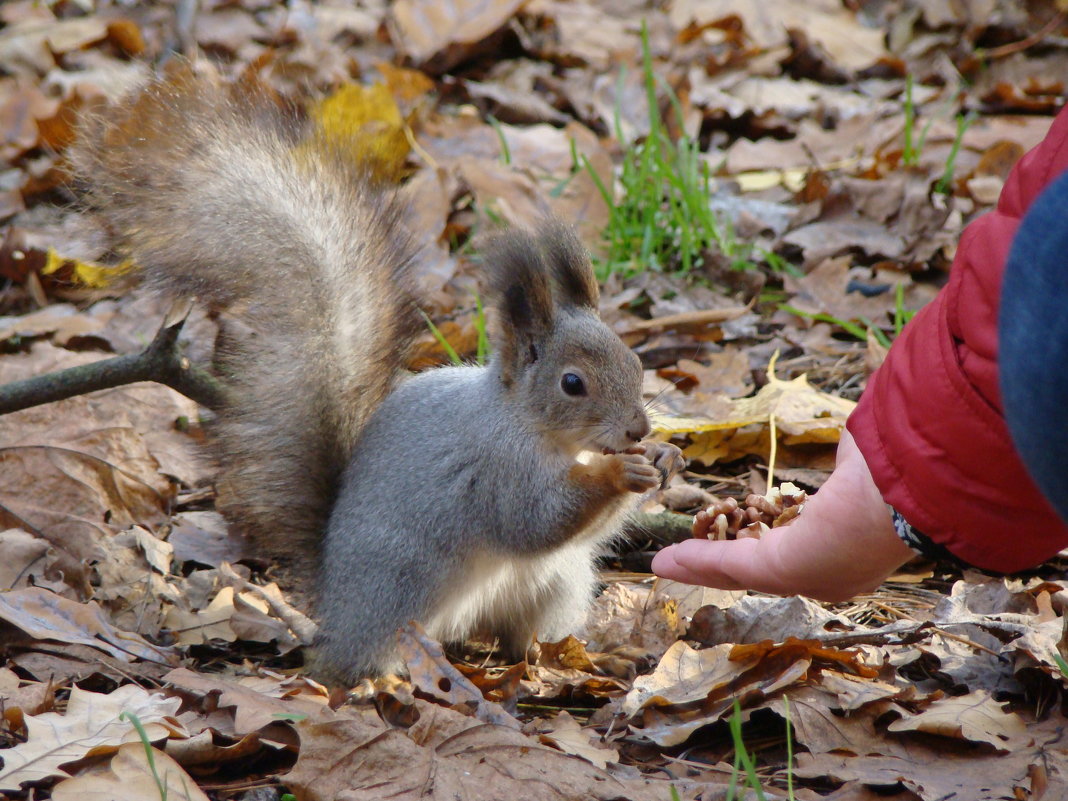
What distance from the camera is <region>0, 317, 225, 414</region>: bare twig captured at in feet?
7.49

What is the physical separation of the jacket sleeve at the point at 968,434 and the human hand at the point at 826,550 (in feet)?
0.38

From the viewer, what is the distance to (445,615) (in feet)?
6.64

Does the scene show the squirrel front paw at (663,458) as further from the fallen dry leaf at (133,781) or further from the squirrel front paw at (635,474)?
the fallen dry leaf at (133,781)

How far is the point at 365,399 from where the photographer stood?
85.4 inches

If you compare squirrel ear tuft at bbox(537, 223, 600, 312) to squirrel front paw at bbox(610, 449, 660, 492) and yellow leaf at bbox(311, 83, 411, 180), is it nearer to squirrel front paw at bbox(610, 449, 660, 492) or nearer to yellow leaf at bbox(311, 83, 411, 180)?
squirrel front paw at bbox(610, 449, 660, 492)

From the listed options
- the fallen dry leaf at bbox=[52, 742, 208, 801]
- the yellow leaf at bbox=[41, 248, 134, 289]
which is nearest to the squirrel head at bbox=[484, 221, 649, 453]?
the fallen dry leaf at bbox=[52, 742, 208, 801]

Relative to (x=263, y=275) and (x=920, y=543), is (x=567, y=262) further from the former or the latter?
(x=920, y=543)

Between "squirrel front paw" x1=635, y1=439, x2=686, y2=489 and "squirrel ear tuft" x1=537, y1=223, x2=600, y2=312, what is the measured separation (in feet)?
0.92

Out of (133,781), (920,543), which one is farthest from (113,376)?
(920,543)

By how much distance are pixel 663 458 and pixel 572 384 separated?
0.20m

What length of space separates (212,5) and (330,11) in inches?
19.8

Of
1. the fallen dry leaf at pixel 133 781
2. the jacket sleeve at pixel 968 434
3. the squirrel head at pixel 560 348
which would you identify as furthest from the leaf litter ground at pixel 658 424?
the squirrel head at pixel 560 348

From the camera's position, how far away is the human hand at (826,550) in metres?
1.45

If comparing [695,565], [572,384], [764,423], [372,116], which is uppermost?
[372,116]
